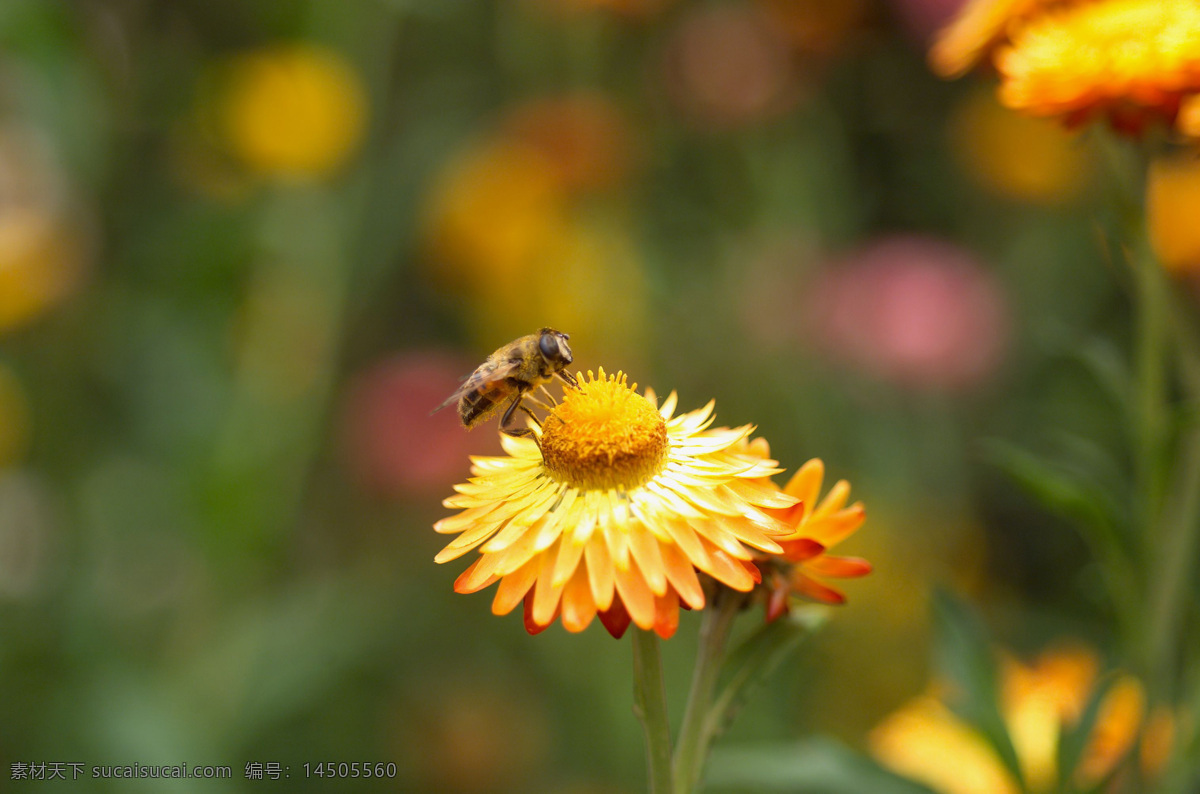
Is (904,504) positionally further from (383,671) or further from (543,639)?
(383,671)

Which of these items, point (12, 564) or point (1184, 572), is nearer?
point (1184, 572)

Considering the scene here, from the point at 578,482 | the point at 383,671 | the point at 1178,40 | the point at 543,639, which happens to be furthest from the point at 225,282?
the point at 1178,40

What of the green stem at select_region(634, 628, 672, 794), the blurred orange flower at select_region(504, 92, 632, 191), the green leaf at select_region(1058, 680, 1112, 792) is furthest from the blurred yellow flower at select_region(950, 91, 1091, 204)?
the green stem at select_region(634, 628, 672, 794)

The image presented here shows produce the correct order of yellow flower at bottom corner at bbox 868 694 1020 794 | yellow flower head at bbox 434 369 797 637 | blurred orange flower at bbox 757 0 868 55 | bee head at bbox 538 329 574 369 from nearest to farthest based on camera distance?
yellow flower head at bbox 434 369 797 637 → bee head at bbox 538 329 574 369 → yellow flower at bottom corner at bbox 868 694 1020 794 → blurred orange flower at bbox 757 0 868 55

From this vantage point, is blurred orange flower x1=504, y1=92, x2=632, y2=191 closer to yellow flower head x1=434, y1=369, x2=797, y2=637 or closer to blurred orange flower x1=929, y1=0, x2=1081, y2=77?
blurred orange flower x1=929, y1=0, x2=1081, y2=77

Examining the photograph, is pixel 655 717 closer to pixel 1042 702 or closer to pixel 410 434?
pixel 1042 702

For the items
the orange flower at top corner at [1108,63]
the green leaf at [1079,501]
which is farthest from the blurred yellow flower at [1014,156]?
the green leaf at [1079,501]
